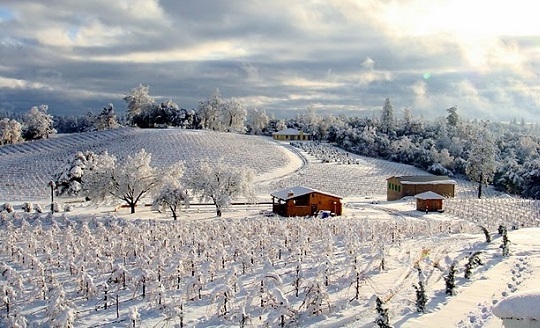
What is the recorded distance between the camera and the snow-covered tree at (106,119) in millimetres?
133000

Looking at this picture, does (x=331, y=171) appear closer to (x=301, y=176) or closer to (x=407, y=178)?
(x=301, y=176)

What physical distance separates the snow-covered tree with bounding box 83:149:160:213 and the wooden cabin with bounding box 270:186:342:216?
37.2 feet

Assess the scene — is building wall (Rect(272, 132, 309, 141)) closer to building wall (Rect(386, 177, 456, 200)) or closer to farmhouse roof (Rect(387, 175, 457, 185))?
building wall (Rect(386, 177, 456, 200))

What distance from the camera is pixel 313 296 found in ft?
48.4

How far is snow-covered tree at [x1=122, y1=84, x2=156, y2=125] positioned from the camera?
130 meters

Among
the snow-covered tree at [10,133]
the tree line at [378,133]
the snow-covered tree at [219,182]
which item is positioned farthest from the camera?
the snow-covered tree at [10,133]

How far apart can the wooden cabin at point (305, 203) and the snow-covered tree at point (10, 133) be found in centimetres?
9437

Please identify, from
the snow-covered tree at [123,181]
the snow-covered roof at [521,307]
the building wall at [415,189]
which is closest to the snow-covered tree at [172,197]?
the snow-covered tree at [123,181]

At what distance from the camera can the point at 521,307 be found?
9750 mm

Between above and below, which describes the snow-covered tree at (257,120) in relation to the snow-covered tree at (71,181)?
above

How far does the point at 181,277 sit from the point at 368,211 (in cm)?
3226

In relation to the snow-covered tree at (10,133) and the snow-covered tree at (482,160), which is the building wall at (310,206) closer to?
the snow-covered tree at (482,160)

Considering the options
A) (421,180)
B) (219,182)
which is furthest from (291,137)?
(219,182)

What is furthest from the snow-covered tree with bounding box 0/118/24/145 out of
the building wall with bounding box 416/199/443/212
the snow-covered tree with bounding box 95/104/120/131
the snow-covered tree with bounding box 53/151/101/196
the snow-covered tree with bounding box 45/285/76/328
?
the snow-covered tree with bounding box 45/285/76/328
